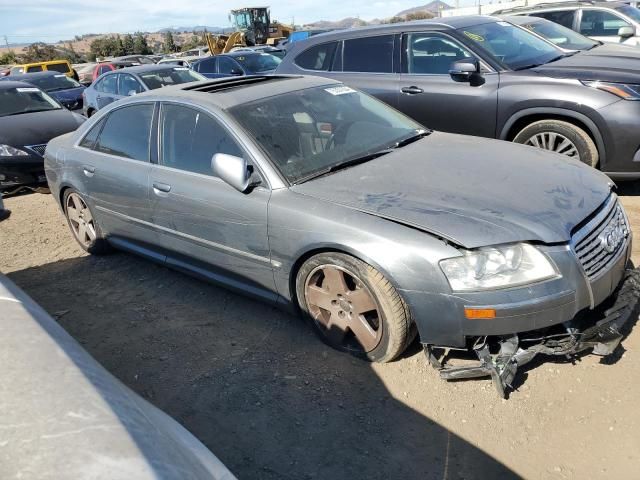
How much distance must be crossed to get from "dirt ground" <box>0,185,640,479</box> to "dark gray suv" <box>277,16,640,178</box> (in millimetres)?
1504

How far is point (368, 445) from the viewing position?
261 cm

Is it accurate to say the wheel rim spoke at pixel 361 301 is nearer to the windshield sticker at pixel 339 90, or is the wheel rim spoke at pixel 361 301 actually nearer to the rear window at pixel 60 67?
the windshield sticker at pixel 339 90

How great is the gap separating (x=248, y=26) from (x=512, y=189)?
3570 centimetres

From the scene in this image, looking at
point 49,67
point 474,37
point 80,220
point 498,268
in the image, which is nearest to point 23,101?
point 80,220

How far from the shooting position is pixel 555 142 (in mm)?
5188

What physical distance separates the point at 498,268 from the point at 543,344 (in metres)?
0.49

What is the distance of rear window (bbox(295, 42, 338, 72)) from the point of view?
6.66 meters

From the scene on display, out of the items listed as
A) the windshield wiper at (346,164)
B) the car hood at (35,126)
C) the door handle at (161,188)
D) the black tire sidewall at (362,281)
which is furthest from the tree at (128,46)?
the black tire sidewall at (362,281)

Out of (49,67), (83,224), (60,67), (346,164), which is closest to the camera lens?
(346,164)

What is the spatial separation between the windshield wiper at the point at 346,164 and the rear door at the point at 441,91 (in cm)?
219

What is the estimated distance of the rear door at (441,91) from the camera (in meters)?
5.50

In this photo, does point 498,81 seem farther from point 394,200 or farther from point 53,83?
point 53,83

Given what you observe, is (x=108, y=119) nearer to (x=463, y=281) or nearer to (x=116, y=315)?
(x=116, y=315)

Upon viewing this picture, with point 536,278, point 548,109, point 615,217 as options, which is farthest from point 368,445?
point 548,109
